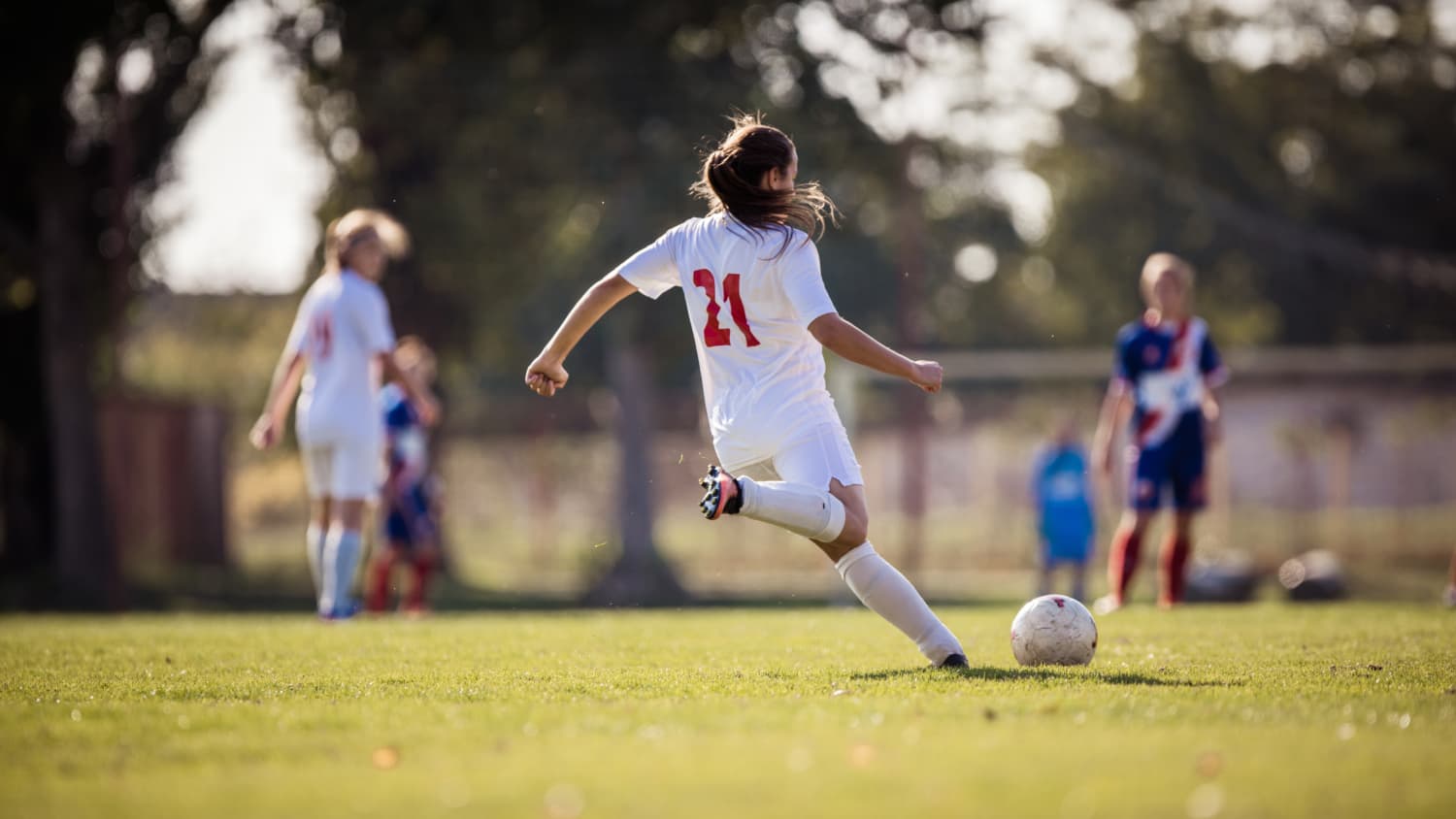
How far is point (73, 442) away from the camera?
18703mm

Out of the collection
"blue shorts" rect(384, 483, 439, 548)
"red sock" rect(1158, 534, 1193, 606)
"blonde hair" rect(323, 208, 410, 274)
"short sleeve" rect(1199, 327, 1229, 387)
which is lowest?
"red sock" rect(1158, 534, 1193, 606)

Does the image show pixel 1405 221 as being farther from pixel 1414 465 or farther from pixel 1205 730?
pixel 1205 730

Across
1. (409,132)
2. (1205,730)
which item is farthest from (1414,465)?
(1205,730)

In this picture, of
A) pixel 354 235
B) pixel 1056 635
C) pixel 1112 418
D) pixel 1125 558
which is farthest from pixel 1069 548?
pixel 1056 635

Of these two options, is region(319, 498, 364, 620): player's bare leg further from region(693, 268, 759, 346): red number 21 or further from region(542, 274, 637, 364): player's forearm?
region(693, 268, 759, 346): red number 21

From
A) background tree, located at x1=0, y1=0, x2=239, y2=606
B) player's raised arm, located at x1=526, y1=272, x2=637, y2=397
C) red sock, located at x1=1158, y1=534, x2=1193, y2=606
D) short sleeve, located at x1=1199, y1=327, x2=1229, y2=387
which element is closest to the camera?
player's raised arm, located at x1=526, y1=272, x2=637, y2=397

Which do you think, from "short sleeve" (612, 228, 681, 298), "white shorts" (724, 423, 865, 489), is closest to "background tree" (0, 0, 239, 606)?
"short sleeve" (612, 228, 681, 298)

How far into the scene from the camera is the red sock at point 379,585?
12.8 metres

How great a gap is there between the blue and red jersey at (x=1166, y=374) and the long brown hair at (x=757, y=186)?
4725 mm

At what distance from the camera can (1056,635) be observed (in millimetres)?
6363

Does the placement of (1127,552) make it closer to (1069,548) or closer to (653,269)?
(653,269)

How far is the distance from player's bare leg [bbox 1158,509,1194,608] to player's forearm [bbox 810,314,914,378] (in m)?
5.26

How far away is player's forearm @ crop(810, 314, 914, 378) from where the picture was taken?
577 cm

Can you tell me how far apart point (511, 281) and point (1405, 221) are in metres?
26.5
